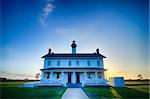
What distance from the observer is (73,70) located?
23.2 metres

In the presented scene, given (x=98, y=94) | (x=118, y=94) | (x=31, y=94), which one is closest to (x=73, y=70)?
(x=98, y=94)

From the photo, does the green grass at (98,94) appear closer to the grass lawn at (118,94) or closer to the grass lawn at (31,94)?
the grass lawn at (118,94)

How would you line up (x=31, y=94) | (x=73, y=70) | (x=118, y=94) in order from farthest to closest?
(x=73, y=70)
(x=31, y=94)
(x=118, y=94)

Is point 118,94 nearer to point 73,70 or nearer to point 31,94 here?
point 31,94

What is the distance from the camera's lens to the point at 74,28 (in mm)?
17234

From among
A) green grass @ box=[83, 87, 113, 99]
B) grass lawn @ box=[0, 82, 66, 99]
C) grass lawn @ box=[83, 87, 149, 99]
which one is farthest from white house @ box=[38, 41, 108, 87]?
grass lawn @ box=[83, 87, 149, 99]

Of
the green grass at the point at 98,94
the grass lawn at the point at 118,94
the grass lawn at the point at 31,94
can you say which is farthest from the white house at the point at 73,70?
the grass lawn at the point at 118,94

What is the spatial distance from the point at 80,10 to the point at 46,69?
12372mm

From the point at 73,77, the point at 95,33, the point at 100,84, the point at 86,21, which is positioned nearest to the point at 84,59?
the point at 73,77

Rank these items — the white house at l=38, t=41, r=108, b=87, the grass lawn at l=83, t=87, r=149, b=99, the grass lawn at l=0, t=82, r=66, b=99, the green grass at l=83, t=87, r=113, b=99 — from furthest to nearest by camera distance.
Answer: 1. the white house at l=38, t=41, r=108, b=87
2. the green grass at l=83, t=87, r=113, b=99
3. the grass lawn at l=83, t=87, r=149, b=99
4. the grass lawn at l=0, t=82, r=66, b=99

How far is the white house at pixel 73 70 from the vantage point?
22991 millimetres

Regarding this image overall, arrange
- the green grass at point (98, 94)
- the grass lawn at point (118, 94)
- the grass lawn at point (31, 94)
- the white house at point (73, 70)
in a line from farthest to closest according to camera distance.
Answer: the white house at point (73, 70) < the green grass at point (98, 94) < the grass lawn at point (118, 94) < the grass lawn at point (31, 94)

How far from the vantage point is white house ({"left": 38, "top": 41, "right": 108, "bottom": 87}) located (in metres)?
23.0

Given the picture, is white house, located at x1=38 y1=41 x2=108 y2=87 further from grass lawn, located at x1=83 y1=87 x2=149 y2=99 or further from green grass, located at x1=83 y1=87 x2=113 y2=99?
grass lawn, located at x1=83 y1=87 x2=149 y2=99
